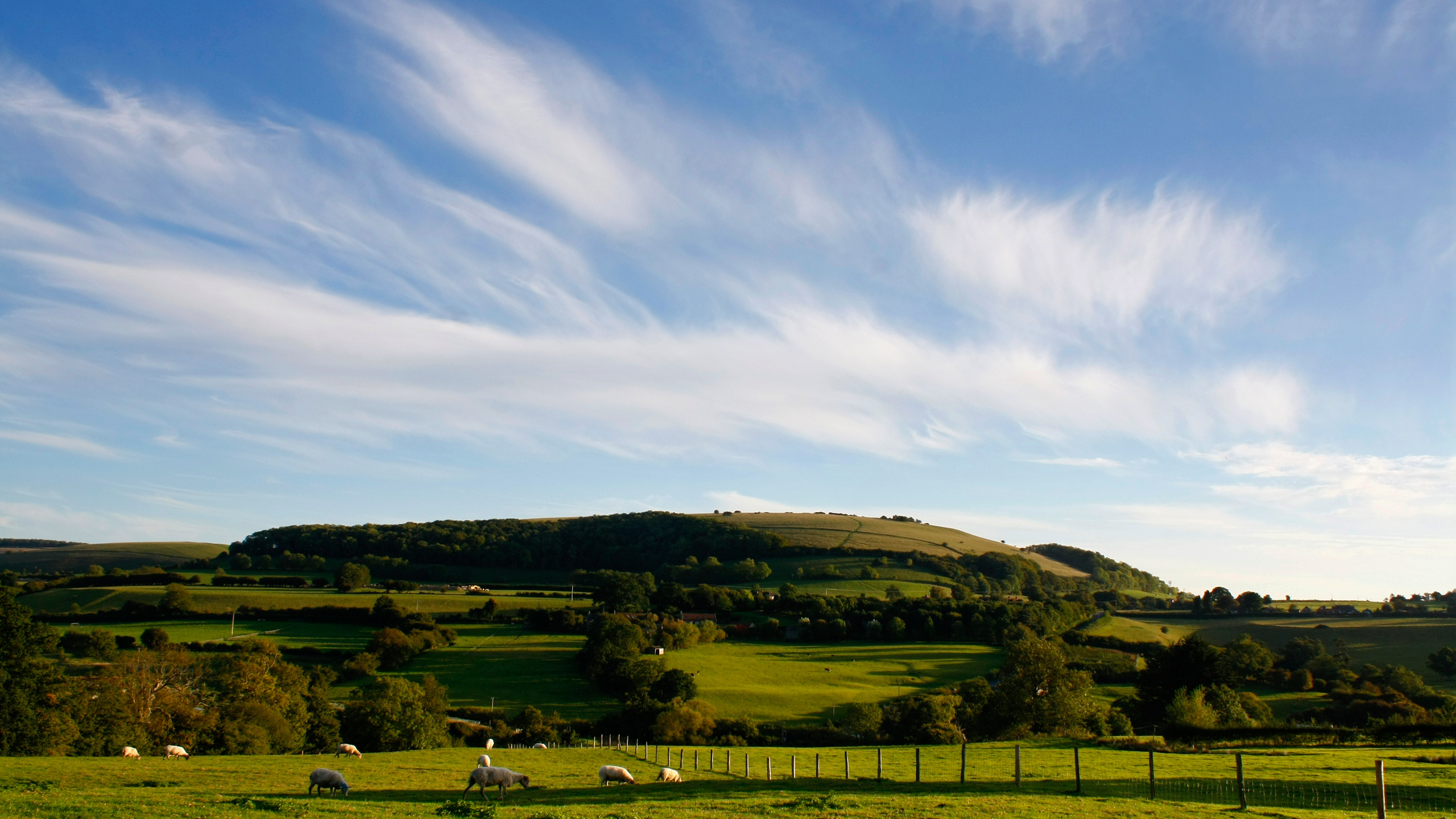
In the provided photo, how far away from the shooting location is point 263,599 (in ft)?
433

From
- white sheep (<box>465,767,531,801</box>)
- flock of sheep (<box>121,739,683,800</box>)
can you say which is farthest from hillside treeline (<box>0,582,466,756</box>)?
white sheep (<box>465,767,531,801</box>)

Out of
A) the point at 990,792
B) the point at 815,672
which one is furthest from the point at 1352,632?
the point at 990,792

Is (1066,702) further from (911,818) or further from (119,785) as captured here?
(119,785)

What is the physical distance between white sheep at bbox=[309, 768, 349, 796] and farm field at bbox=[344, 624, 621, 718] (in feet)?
205

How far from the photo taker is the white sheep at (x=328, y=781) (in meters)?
29.0

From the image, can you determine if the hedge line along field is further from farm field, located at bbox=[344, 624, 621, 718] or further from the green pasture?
farm field, located at bbox=[344, 624, 621, 718]

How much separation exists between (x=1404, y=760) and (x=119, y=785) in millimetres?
54057

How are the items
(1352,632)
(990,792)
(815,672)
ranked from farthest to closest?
(1352,632)
(815,672)
(990,792)

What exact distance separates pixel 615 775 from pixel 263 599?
12134 centimetres

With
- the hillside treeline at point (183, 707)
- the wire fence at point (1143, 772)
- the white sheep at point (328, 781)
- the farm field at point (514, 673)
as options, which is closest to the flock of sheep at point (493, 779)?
the white sheep at point (328, 781)

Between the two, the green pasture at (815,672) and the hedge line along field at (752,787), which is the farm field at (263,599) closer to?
the green pasture at (815,672)

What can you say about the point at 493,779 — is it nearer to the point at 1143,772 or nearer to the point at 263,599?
the point at 1143,772

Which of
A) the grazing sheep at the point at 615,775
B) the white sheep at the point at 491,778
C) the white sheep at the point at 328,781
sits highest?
the white sheep at the point at 491,778

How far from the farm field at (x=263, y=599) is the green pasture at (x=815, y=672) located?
37.8 meters
